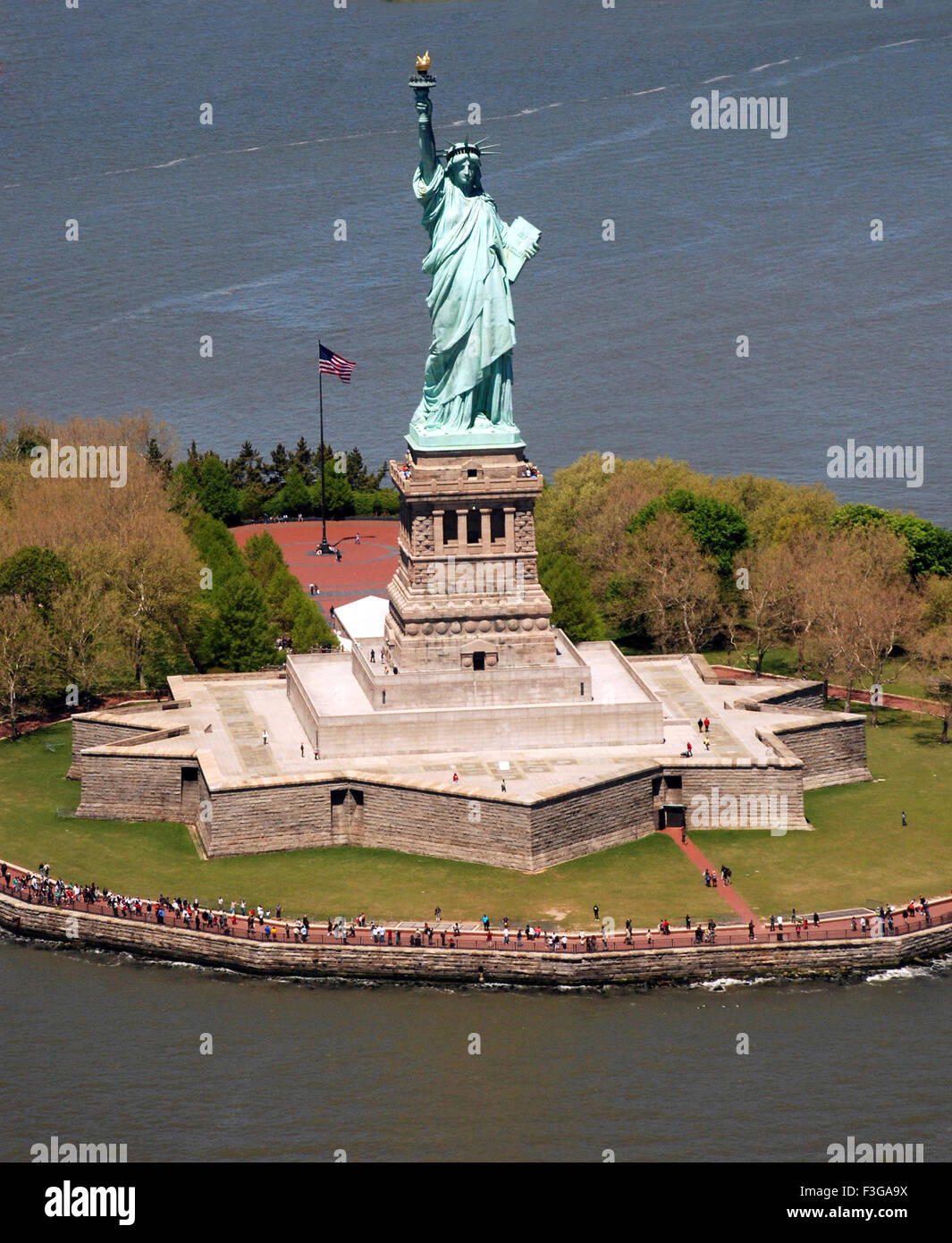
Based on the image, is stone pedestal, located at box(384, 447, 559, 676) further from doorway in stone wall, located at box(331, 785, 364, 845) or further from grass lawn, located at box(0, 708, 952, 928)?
grass lawn, located at box(0, 708, 952, 928)

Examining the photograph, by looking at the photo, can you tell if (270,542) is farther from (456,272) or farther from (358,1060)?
(358,1060)

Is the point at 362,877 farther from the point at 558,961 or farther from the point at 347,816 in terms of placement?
the point at 558,961

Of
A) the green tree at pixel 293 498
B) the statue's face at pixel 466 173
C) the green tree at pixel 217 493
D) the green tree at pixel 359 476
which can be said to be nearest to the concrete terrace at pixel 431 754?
the statue's face at pixel 466 173

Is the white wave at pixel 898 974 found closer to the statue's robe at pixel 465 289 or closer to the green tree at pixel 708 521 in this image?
the statue's robe at pixel 465 289

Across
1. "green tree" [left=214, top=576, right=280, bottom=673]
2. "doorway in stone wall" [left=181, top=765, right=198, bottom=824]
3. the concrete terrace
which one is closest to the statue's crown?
the concrete terrace

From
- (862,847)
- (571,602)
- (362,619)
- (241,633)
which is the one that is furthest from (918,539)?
(241,633)

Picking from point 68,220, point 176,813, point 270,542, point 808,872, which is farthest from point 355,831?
point 68,220
